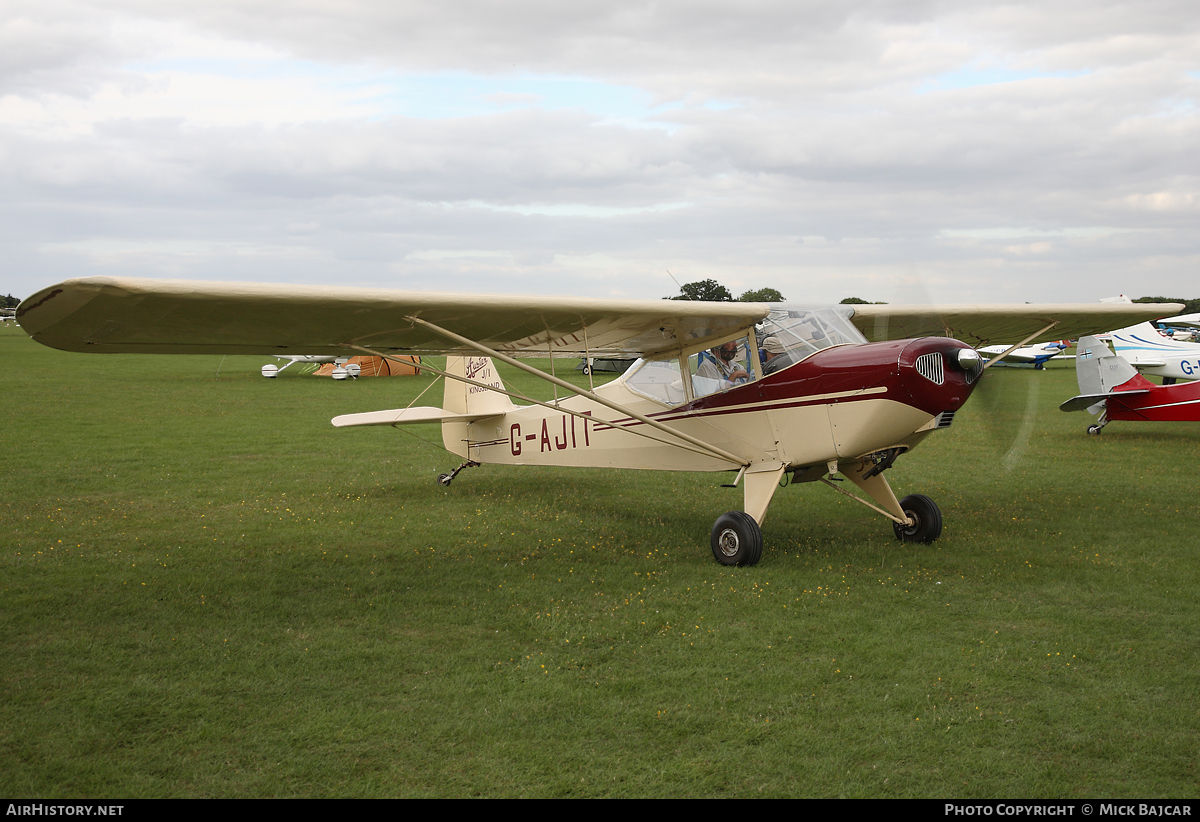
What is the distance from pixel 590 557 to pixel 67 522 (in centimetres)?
570

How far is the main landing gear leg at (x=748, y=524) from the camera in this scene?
272 inches

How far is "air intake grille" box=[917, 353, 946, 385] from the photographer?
21.0 feet

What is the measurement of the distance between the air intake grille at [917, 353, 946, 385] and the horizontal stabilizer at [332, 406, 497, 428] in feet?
19.1

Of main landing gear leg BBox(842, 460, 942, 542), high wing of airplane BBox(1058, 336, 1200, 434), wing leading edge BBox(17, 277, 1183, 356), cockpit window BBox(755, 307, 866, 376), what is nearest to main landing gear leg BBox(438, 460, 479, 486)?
wing leading edge BBox(17, 277, 1183, 356)

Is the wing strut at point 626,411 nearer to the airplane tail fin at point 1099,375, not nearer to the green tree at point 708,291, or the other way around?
the airplane tail fin at point 1099,375

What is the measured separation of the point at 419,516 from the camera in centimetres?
927

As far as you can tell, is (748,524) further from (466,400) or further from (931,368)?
(466,400)

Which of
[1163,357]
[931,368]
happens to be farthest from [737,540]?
[1163,357]

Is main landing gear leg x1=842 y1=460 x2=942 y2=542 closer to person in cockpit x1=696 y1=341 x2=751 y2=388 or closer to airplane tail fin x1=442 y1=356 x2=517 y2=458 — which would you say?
person in cockpit x1=696 y1=341 x2=751 y2=388

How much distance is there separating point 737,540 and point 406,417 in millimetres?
5148

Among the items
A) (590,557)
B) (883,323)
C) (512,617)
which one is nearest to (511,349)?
(590,557)

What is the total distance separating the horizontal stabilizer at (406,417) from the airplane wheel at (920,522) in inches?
209

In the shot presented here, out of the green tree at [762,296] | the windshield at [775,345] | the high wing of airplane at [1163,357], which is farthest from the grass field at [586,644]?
the green tree at [762,296]

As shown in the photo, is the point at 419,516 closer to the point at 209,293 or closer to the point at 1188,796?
the point at 209,293
